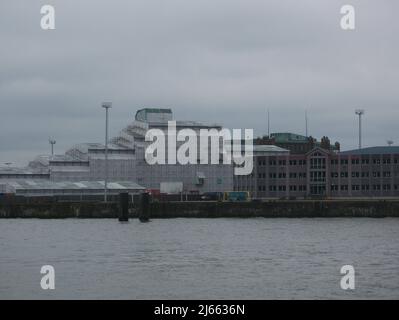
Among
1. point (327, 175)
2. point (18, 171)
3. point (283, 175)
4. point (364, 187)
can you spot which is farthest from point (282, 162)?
point (18, 171)

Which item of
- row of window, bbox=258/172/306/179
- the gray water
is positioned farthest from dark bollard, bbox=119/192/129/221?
row of window, bbox=258/172/306/179

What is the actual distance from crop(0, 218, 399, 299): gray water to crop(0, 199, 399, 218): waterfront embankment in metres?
31.0

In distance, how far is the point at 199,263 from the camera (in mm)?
49656

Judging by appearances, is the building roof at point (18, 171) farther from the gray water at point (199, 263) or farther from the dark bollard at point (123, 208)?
the gray water at point (199, 263)

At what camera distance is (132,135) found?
164 meters

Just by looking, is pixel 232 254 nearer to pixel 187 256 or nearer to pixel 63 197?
pixel 187 256

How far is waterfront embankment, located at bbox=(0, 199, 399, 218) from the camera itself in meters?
111

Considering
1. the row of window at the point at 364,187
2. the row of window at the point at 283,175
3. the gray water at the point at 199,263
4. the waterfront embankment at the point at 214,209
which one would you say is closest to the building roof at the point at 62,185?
the waterfront embankment at the point at 214,209

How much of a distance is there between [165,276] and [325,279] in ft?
28.6

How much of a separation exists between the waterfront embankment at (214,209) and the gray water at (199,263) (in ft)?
102

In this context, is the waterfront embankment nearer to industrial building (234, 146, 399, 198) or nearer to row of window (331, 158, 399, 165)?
industrial building (234, 146, 399, 198)

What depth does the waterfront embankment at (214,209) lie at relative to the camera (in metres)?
111
